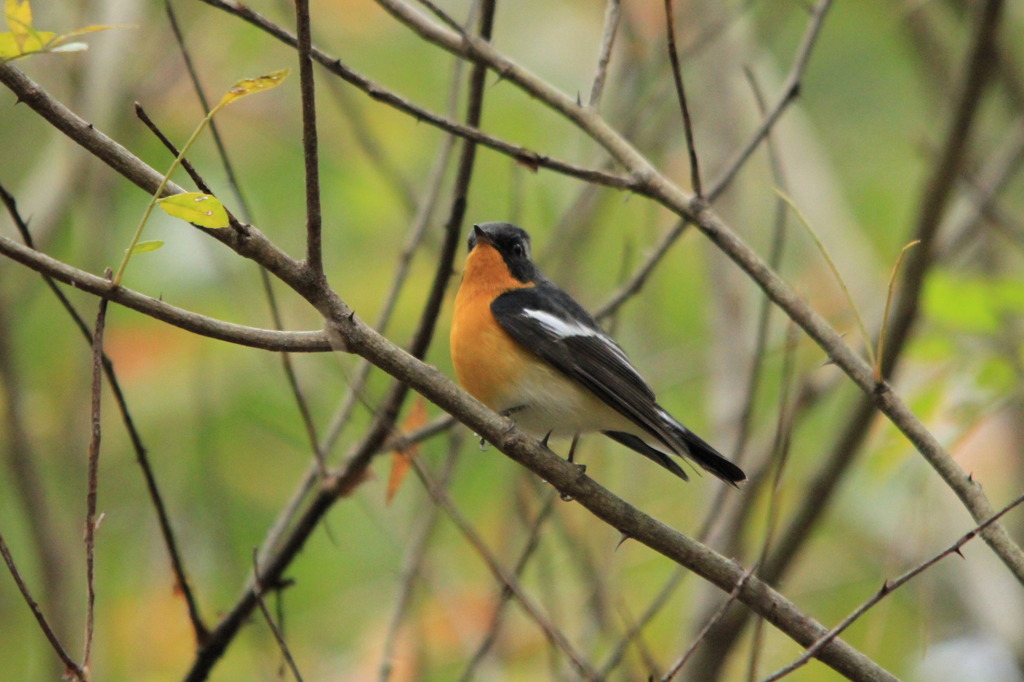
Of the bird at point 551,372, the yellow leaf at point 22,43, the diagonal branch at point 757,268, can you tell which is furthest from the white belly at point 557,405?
the yellow leaf at point 22,43

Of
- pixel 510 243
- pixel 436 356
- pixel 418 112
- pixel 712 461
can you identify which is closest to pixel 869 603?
pixel 712 461

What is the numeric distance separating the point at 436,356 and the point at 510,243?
6.07 ft

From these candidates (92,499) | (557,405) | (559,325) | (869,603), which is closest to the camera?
(92,499)

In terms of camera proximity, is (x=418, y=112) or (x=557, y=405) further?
(x=557, y=405)

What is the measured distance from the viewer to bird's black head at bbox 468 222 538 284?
189 inches

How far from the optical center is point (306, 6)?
7.47 ft

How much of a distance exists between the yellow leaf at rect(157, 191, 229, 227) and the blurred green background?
7.75 feet

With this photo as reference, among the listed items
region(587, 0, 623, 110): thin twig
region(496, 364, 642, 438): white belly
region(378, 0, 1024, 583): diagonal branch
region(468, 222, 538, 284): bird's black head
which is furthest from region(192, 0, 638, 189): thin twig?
region(468, 222, 538, 284): bird's black head

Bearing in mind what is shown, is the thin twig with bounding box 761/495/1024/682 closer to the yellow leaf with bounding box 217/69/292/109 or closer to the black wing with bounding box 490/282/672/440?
the black wing with bounding box 490/282/672/440

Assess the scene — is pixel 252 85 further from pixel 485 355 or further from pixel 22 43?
pixel 485 355

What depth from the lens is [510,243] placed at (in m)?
4.86

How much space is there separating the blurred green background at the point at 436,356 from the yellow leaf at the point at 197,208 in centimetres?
236

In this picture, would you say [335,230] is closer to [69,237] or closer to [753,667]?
[69,237]

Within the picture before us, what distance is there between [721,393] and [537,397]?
6.38 ft
